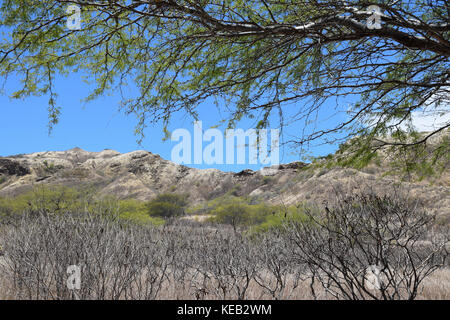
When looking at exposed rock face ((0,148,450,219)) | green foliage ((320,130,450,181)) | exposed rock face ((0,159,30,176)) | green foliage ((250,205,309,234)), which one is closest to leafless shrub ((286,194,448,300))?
green foliage ((320,130,450,181))

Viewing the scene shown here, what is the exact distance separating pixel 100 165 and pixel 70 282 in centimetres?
6303

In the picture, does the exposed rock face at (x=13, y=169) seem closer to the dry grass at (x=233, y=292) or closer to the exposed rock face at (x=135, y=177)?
the exposed rock face at (x=135, y=177)

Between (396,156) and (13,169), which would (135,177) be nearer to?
(13,169)

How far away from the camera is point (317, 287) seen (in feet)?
23.4

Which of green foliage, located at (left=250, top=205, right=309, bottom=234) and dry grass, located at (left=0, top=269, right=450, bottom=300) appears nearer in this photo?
dry grass, located at (left=0, top=269, right=450, bottom=300)

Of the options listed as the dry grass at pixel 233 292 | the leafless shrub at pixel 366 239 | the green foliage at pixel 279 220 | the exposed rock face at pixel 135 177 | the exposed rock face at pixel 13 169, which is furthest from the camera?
the exposed rock face at pixel 13 169

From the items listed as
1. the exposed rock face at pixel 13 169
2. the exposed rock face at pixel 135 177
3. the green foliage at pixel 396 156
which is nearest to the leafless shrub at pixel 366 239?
the green foliage at pixel 396 156

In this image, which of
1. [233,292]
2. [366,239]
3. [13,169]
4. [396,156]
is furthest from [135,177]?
[366,239]

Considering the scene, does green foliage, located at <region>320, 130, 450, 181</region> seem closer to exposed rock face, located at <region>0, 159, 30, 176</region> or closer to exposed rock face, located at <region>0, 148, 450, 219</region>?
exposed rock face, located at <region>0, 148, 450, 219</region>

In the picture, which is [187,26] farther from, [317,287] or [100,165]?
[100,165]

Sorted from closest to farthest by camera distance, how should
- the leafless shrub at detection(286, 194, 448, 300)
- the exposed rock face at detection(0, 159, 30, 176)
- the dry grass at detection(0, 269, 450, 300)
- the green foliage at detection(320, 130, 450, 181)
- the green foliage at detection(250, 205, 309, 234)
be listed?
the leafless shrub at detection(286, 194, 448, 300) < the dry grass at detection(0, 269, 450, 300) < the green foliage at detection(320, 130, 450, 181) < the green foliage at detection(250, 205, 309, 234) < the exposed rock face at detection(0, 159, 30, 176)
